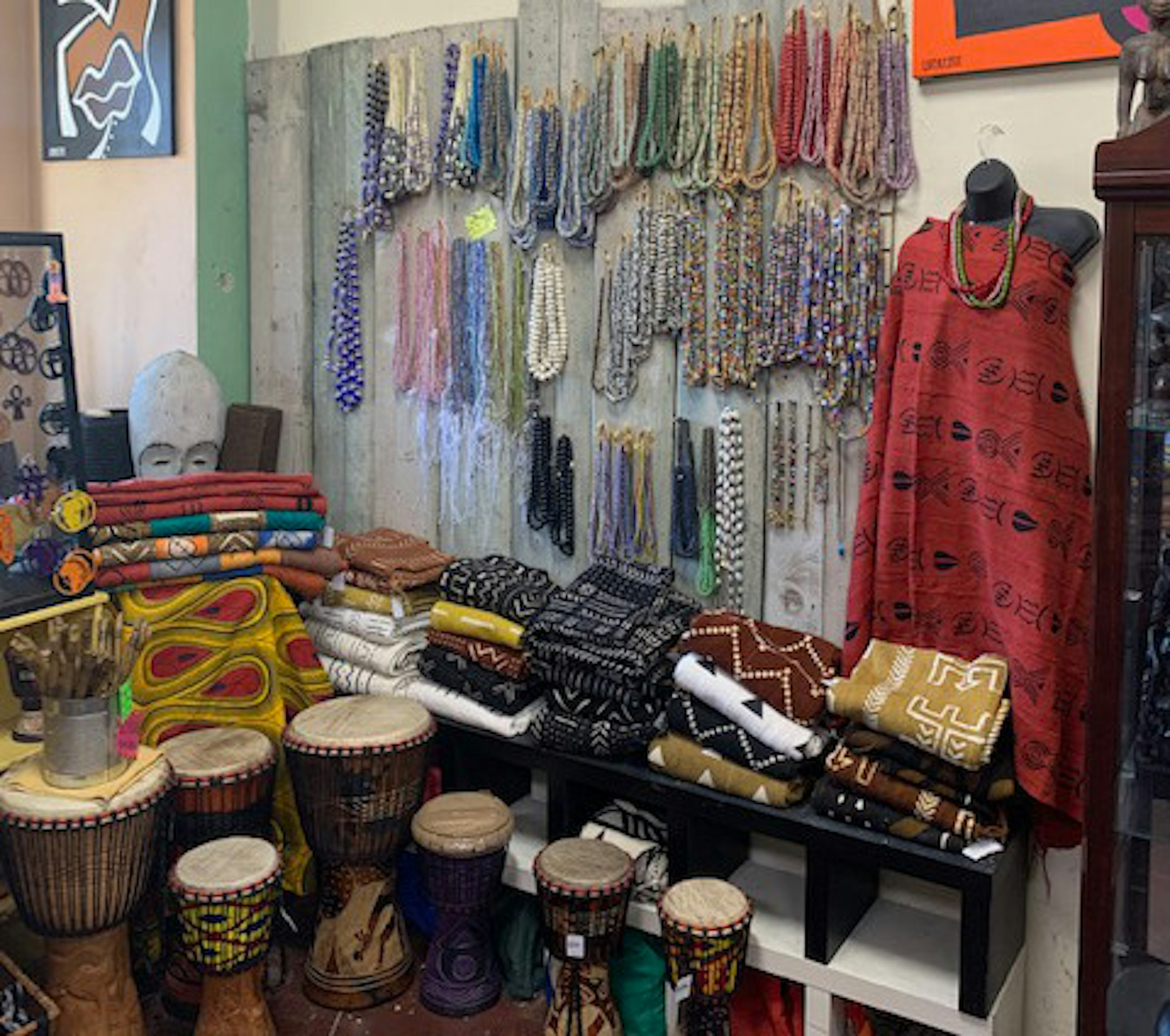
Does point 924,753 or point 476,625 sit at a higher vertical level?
Answer: point 476,625

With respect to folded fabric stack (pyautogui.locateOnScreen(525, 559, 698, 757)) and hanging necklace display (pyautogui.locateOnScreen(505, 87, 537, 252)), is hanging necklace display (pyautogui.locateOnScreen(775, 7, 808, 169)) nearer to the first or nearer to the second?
hanging necklace display (pyautogui.locateOnScreen(505, 87, 537, 252))

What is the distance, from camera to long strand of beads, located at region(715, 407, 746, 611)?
279 cm

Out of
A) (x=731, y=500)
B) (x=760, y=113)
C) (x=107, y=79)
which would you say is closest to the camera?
(x=760, y=113)

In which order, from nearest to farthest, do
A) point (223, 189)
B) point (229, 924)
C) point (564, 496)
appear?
point (229, 924) → point (564, 496) → point (223, 189)

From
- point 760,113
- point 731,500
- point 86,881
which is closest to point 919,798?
point 731,500

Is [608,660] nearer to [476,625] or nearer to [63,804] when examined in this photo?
[476,625]

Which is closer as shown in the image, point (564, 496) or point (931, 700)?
point (931, 700)

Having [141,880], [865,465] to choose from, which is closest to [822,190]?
[865,465]

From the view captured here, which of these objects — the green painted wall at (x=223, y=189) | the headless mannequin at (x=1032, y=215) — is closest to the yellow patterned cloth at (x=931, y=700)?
the headless mannequin at (x=1032, y=215)

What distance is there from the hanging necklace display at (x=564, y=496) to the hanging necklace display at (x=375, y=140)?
76 centimetres

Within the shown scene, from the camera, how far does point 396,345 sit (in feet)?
10.9

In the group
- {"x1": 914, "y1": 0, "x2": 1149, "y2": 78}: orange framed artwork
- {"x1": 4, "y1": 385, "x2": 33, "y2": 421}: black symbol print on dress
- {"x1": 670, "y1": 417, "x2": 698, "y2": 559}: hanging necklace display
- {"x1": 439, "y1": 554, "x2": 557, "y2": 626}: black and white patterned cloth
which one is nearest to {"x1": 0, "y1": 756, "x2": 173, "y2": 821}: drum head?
{"x1": 4, "y1": 385, "x2": 33, "y2": 421}: black symbol print on dress

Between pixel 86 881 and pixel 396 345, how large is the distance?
1491 mm

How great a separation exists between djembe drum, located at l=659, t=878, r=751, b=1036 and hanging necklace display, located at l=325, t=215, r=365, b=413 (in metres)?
1.59
